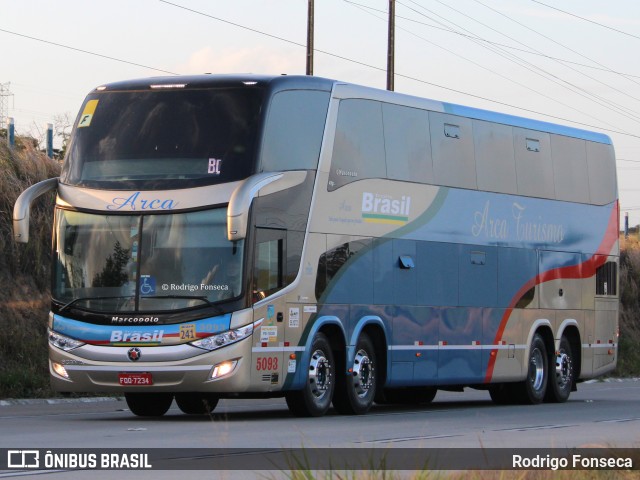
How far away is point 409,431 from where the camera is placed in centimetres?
1741

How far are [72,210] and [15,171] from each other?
11.1 meters

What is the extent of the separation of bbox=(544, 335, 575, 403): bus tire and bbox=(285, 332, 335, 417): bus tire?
22.9ft

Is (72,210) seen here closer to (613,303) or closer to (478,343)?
(478,343)

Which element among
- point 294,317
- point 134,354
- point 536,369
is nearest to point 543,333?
point 536,369

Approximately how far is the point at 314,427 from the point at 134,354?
2.53 metres

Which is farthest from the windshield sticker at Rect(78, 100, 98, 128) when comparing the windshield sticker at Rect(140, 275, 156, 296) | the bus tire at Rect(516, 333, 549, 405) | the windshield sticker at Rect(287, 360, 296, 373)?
the bus tire at Rect(516, 333, 549, 405)

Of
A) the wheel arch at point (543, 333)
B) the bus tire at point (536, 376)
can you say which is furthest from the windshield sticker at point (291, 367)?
the bus tire at point (536, 376)

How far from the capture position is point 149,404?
20.8 m

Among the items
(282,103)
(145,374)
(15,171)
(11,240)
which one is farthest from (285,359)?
(15,171)

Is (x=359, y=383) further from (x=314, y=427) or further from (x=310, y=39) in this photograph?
(x=310, y=39)

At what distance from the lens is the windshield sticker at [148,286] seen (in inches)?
749

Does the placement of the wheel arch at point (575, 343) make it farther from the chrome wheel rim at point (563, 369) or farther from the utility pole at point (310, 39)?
the utility pole at point (310, 39)

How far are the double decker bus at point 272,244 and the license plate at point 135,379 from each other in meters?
0.02

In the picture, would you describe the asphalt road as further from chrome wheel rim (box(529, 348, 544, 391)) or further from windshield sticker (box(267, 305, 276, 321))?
windshield sticker (box(267, 305, 276, 321))
